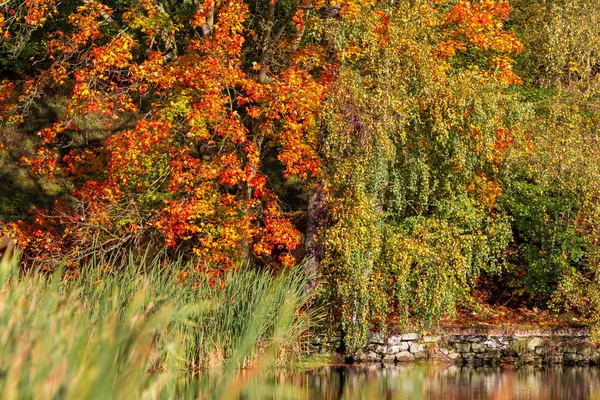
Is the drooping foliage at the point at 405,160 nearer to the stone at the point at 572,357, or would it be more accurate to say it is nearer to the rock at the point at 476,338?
the rock at the point at 476,338

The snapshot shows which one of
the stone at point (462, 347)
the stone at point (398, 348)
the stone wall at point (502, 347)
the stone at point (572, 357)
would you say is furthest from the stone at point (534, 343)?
the stone at point (398, 348)

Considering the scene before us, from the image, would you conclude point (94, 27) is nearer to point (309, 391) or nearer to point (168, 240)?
point (168, 240)

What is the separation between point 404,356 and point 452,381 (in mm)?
2403

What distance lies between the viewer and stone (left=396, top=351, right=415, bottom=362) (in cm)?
1702

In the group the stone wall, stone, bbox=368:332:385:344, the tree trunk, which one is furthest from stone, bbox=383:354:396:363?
the tree trunk

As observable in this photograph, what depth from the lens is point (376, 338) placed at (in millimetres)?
16828

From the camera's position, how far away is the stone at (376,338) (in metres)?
16.8

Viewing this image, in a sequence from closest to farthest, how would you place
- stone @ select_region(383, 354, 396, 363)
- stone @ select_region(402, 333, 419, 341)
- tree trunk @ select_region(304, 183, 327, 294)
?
tree trunk @ select_region(304, 183, 327, 294), stone @ select_region(383, 354, 396, 363), stone @ select_region(402, 333, 419, 341)

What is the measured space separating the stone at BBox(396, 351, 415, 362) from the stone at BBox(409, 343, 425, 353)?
9cm

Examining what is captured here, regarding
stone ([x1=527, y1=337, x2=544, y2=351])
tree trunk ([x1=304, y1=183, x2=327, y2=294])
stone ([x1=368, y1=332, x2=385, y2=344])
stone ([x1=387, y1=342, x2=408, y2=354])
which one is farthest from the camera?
stone ([x1=527, y1=337, x2=544, y2=351])

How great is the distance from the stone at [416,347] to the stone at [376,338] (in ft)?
2.03

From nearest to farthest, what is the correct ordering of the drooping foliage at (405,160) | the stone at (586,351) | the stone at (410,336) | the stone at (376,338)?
the drooping foliage at (405,160)
the stone at (376,338)
the stone at (410,336)
the stone at (586,351)

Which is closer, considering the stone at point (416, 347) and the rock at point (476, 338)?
the stone at point (416, 347)

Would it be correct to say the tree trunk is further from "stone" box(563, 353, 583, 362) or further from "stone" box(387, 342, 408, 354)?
"stone" box(563, 353, 583, 362)
